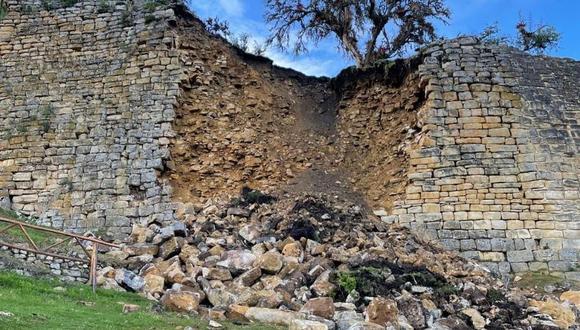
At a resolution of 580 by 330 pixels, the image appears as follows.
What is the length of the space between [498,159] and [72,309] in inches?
316

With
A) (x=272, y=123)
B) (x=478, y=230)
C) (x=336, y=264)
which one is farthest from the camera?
(x=272, y=123)

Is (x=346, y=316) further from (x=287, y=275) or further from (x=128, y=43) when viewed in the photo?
(x=128, y=43)

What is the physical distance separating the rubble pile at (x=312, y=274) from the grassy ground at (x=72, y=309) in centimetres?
46

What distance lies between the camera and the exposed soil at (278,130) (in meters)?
11.9

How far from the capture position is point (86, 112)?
12.3m

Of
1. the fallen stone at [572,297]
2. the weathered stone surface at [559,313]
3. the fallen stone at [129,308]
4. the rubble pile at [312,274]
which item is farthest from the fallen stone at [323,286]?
the fallen stone at [572,297]

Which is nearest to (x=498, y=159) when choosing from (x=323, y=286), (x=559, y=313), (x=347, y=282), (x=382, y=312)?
(x=559, y=313)

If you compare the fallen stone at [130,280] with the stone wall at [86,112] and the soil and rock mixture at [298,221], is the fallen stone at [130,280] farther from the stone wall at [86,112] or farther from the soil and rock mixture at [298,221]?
the stone wall at [86,112]

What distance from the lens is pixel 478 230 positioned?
10.7 metres

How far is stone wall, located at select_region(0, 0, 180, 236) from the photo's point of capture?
11.3 m

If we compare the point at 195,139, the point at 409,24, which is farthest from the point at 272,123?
the point at 409,24

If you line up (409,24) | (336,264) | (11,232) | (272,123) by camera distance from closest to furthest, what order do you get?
(336,264)
(11,232)
(272,123)
(409,24)

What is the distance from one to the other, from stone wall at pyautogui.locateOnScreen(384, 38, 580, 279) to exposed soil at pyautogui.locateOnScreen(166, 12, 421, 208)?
628 millimetres

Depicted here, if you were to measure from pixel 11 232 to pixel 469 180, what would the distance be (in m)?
8.04
